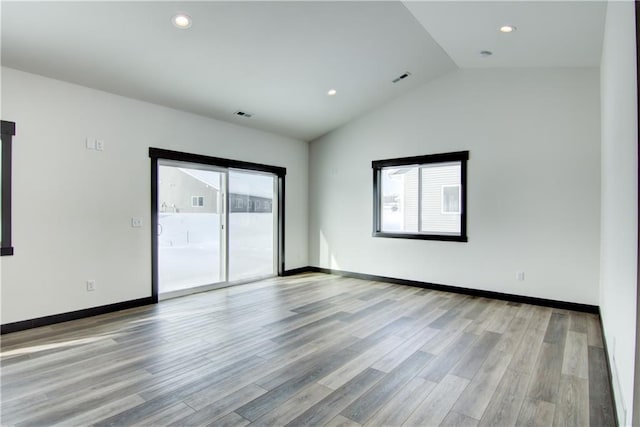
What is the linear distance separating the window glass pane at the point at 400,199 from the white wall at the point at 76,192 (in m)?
3.32

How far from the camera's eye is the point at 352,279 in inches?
251

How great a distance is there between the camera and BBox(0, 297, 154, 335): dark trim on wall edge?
11.6 feet

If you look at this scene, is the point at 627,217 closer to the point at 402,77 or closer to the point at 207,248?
the point at 402,77

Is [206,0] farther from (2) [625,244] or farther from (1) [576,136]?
(1) [576,136]

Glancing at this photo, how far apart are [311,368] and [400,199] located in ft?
12.8

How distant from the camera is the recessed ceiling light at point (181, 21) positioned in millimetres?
3160

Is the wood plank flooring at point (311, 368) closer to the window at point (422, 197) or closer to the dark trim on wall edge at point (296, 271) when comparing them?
the window at point (422, 197)

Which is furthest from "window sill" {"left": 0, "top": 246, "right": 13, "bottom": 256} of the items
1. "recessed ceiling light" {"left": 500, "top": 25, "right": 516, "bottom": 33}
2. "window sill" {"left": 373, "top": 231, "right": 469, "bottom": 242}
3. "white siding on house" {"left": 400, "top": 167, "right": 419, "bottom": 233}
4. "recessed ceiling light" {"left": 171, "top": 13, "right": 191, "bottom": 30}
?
"recessed ceiling light" {"left": 500, "top": 25, "right": 516, "bottom": 33}

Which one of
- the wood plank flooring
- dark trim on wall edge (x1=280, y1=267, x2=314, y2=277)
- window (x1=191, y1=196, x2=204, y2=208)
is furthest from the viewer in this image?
dark trim on wall edge (x1=280, y1=267, x2=314, y2=277)

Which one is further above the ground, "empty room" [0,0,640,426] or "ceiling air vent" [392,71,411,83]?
"ceiling air vent" [392,71,411,83]

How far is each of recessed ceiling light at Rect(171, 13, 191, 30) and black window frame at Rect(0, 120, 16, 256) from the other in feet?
6.56

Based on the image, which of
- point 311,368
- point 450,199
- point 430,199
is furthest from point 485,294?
point 311,368

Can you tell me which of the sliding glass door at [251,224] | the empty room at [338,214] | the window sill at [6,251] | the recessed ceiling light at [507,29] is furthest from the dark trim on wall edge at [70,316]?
the recessed ceiling light at [507,29]

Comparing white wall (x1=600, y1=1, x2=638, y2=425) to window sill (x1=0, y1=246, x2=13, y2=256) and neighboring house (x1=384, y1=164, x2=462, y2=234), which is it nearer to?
neighboring house (x1=384, y1=164, x2=462, y2=234)
